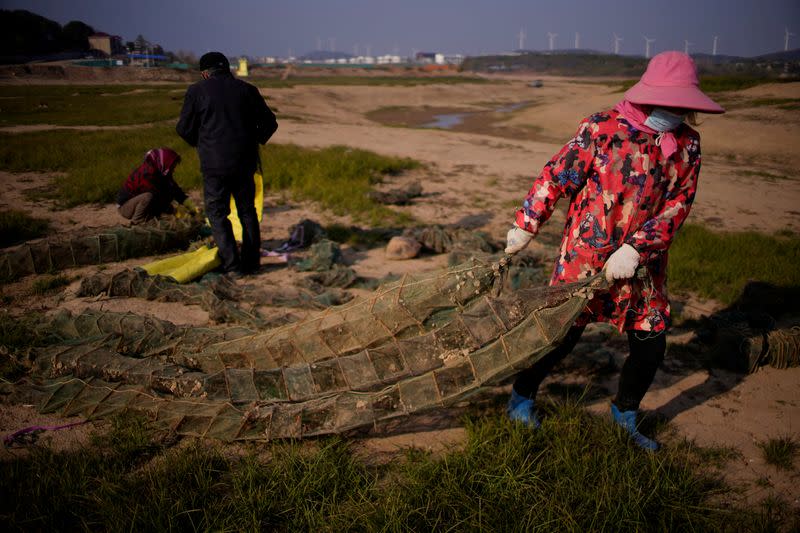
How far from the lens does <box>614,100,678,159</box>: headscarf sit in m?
2.08

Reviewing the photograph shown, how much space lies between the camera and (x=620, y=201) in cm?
217

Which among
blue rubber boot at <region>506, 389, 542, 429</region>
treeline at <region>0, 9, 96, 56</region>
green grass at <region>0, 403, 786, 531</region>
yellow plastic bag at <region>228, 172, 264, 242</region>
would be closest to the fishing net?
yellow plastic bag at <region>228, 172, 264, 242</region>

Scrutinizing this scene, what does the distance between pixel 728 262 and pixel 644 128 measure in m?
4.01

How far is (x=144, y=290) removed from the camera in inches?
168

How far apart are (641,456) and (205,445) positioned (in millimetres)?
2185

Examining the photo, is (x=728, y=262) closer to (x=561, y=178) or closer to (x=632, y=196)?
(x=632, y=196)

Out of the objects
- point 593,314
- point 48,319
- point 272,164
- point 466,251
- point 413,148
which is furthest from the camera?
point 413,148

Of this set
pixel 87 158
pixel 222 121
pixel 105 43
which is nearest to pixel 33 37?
pixel 105 43

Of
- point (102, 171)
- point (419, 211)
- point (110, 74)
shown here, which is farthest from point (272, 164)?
point (110, 74)

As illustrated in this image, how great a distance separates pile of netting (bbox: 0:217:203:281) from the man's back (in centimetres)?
128

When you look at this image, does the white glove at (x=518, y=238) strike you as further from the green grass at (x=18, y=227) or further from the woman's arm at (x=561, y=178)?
the green grass at (x=18, y=227)

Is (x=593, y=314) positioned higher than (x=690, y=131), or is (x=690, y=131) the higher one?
(x=690, y=131)

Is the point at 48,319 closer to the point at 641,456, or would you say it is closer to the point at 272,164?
the point at 641,456

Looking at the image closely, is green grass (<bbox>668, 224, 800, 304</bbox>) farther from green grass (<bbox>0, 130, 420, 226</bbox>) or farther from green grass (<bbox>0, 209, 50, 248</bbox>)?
green grass (<bbox>0, 209, 50, 248</bbox>)
